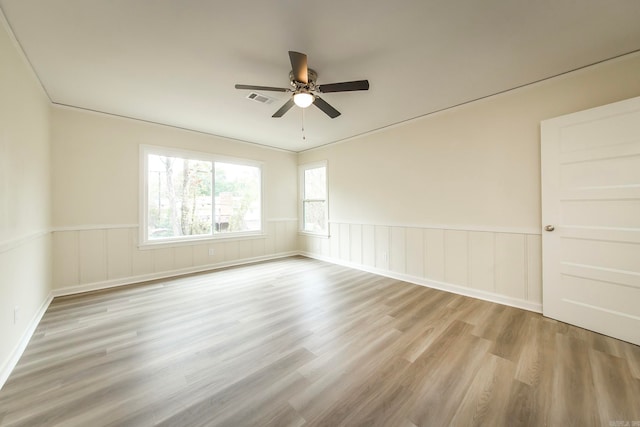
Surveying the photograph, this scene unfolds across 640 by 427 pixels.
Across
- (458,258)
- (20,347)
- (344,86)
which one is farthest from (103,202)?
(458,258)

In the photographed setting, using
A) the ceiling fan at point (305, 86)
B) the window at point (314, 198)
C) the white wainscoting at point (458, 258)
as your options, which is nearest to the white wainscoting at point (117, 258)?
the window at point (314, 198)

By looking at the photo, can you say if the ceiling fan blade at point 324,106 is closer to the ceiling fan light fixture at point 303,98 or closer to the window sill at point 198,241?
the ceiling fan light fixture at point 303,98

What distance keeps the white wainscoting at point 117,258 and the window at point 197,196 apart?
0.22 metres

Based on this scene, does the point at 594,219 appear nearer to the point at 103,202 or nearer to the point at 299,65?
the point at 299,65

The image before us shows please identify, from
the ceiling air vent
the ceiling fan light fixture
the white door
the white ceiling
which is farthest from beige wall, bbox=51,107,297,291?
the white door

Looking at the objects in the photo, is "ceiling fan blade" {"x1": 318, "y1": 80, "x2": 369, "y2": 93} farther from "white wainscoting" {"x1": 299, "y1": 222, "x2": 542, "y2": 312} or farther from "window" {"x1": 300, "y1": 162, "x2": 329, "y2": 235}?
"window" {"x1": 300, "y1": 162, "x2": 329, "y2": 235}

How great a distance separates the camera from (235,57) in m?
2.25

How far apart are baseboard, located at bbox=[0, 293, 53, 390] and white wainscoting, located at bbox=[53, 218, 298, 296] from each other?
0.58 m

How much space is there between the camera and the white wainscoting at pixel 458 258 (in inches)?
110

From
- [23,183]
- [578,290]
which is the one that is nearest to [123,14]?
[23,183]

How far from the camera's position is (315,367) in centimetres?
182

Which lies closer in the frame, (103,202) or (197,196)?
(103,202)

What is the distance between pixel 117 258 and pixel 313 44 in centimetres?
409

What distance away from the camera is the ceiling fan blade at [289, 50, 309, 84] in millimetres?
1837
